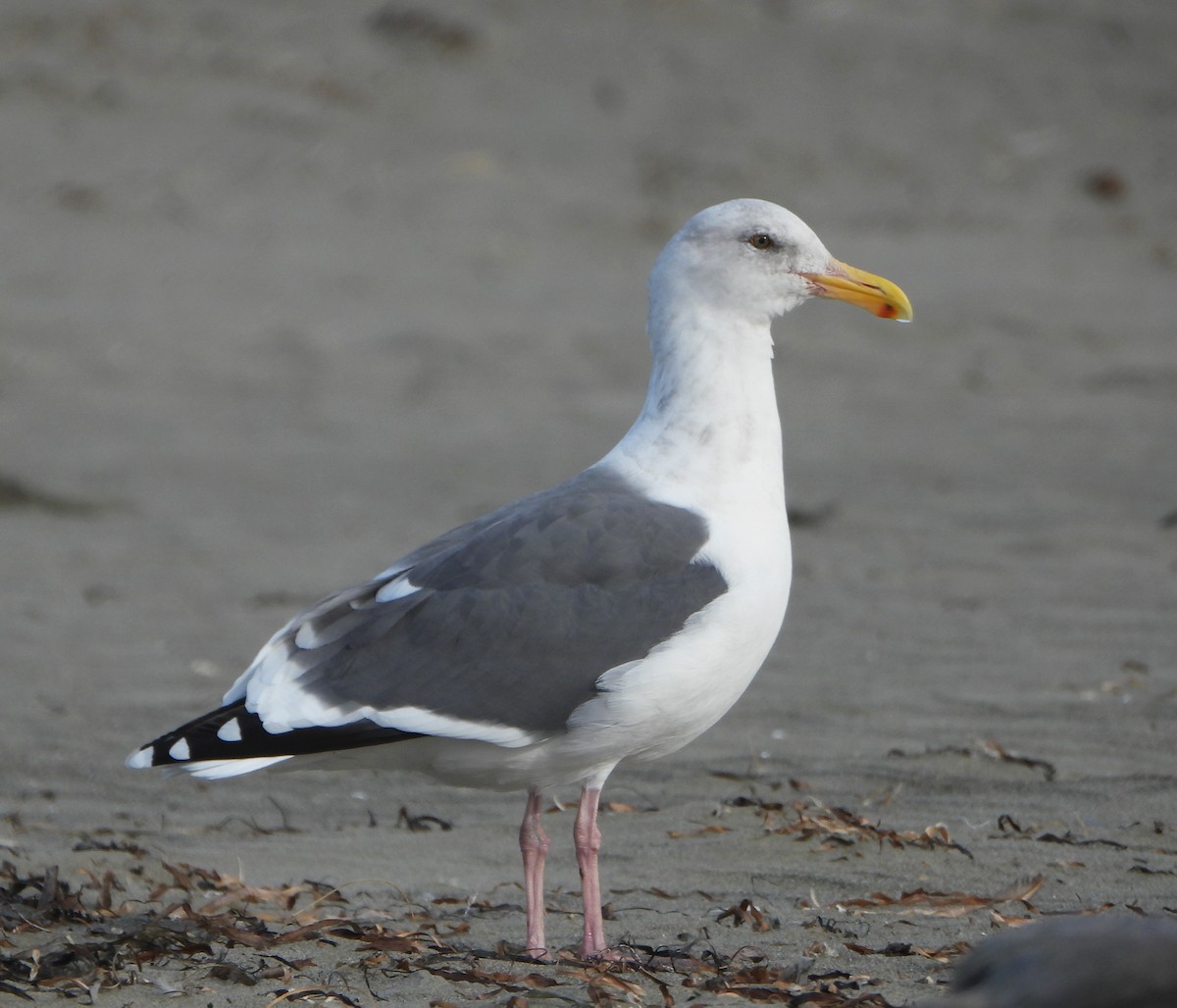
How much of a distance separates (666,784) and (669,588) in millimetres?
1488

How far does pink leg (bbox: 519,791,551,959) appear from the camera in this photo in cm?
398

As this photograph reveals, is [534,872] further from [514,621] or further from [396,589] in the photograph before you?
[396,589]

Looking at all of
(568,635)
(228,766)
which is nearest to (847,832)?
(568,635)

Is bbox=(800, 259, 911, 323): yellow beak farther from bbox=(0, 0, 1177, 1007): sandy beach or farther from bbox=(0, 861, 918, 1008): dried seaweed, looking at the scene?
bbox=(0, 861, 918, 1008): dried seaweed

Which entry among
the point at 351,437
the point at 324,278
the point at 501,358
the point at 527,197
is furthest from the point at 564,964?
the point at 527,197

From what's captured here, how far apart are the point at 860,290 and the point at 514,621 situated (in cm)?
131

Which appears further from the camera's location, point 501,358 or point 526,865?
point 501,358

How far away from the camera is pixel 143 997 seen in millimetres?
3506

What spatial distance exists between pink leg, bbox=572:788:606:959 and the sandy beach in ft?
0.66

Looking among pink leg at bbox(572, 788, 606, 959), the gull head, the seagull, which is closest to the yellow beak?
the gull head

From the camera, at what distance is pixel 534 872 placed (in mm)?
4133

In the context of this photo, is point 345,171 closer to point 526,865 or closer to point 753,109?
point 753,109

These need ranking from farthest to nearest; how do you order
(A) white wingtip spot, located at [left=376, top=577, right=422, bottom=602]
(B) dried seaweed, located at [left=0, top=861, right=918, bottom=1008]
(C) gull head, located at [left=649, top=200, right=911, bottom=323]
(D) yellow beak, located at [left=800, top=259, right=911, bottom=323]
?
(D) yellow beak, located at [left=800, top=259, right=911, bottom=323], (C) gull head, located at [left=649, top=200, right=911, bottom=323], (A) white wingtip spot, located at [left=376, top=577, right=422, bottom=602], (B) dried seaweed, located at [left=0, top=861, right=918, bottom=1008]

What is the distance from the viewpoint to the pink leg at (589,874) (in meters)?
3.92
